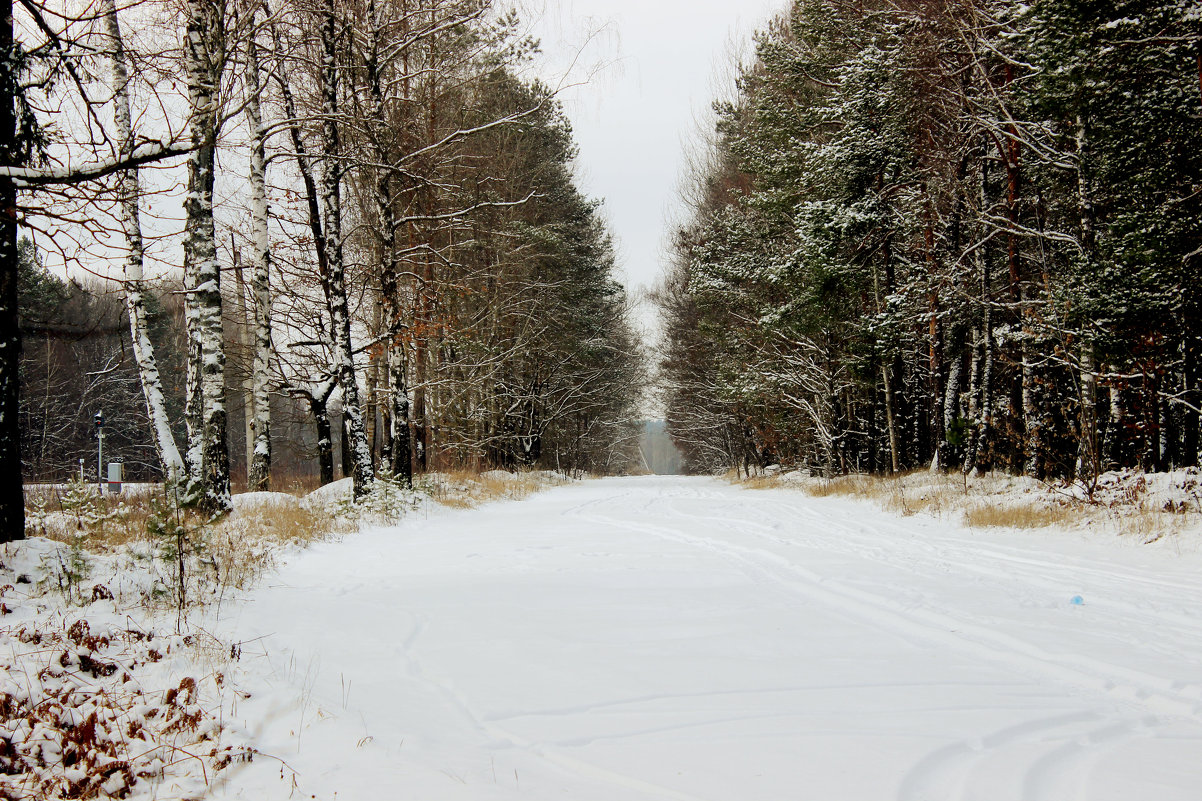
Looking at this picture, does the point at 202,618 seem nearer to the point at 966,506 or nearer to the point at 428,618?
the point at 428,618

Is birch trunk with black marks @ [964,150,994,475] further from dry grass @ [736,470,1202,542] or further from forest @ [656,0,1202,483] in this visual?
dry grass @ [736,470,1202,542]

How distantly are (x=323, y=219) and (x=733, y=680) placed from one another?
1125 centimetres

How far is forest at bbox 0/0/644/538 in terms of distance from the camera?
519 centimetres

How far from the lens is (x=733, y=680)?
3535 millimetres

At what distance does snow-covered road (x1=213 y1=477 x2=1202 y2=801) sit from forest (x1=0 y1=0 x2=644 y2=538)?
2.56m

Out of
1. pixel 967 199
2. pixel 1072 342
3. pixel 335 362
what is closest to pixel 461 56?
pixel 335 362

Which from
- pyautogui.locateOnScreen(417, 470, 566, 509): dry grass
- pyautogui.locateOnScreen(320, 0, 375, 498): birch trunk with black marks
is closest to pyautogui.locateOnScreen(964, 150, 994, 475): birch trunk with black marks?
pyautogui.locateOnScreen(417, 470, 566, 509): dry grass

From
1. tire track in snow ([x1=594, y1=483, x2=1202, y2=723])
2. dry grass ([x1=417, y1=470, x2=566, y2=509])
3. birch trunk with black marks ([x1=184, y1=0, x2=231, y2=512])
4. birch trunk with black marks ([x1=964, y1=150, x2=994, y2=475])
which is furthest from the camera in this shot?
dry grass ([x1=417, y1=470, x2=566, y2=509])

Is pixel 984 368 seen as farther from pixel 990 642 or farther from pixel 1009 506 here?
pixel 990 642

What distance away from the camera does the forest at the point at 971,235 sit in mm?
9922

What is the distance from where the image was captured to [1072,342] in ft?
36.7

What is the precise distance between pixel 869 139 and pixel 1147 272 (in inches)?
287

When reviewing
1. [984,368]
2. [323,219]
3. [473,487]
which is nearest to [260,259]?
[323,219]

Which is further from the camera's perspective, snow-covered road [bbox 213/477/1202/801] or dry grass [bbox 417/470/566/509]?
dry grass [bbox 417/470/566/509]
